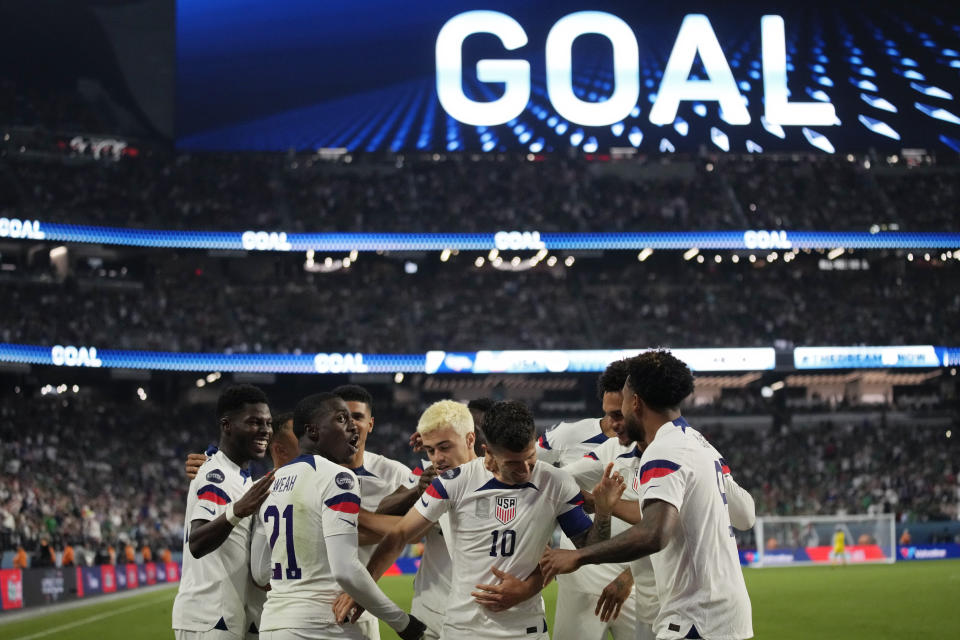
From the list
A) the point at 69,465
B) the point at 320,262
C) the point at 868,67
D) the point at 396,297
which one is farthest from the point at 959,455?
the point at 69,465

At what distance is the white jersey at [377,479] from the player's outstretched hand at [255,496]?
123 centimetres

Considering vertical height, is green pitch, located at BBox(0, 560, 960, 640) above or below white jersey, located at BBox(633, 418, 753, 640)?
below

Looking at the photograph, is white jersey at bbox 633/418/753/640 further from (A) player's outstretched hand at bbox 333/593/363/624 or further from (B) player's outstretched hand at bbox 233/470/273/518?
(B) player's outstretched hand at bbox 233/470/273/518

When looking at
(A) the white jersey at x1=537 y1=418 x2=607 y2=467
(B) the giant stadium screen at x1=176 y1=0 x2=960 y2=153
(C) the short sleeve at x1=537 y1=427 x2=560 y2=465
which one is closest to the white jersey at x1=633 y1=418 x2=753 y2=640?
(A) the white jersey at x1=537 y1=418 x2=607 y2=467

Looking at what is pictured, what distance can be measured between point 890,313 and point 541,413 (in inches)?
607

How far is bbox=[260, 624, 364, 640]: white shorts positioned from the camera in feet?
17.8

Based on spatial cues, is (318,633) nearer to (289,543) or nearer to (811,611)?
(289,543)

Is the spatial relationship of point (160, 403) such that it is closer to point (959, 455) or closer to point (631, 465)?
point (959, 455)

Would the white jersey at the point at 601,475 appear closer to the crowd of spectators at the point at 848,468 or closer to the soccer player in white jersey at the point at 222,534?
the soccer player in white jersey at the point at 222,534

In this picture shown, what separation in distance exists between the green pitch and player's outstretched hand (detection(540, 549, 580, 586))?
35.8 feet

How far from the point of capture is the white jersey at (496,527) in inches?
219

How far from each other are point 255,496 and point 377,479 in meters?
1.50

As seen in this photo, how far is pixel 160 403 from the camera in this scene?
4534cm

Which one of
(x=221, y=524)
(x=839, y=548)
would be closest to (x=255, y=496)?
(x=221, y=524)
